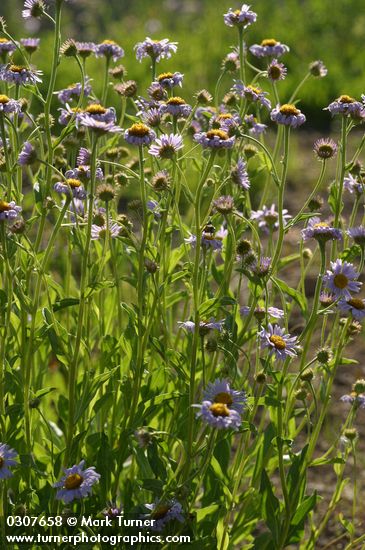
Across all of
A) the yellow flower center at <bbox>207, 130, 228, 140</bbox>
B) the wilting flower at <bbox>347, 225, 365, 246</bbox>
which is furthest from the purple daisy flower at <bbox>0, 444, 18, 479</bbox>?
the wilting flower at <bbox>347, 225, 365, 246</bbox>

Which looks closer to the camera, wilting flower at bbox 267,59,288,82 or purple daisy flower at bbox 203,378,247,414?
purple daisy flower at bbox 203,378,247,414

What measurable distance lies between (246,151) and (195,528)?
1247 mm

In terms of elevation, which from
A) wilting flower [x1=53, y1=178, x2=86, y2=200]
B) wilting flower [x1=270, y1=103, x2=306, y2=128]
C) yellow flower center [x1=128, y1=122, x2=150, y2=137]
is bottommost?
wilting flower [x1=53, y1=178, x2=86, y2=200]

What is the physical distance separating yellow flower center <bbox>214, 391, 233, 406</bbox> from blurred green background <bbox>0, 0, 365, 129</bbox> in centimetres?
505

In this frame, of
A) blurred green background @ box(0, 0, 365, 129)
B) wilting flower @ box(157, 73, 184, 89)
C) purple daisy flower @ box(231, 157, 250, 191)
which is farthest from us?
blurred green background @ box(0, 0, 365, 129)

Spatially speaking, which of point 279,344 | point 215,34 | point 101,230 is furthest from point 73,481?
point 215,34

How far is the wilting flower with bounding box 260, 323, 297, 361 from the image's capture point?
7.47ft

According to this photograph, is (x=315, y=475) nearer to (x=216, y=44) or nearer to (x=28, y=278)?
(x=28, y=278)

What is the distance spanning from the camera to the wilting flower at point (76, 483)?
216 centimetres

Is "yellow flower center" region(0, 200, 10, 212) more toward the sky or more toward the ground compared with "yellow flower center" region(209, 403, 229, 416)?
more toward the sky

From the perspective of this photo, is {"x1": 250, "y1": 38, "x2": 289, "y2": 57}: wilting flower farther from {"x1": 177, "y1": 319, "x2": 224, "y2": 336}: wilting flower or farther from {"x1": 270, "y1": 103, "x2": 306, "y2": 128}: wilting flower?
{"x1": 177, "y1": 319, "x2": 224, "y2": 336}: wilting flower

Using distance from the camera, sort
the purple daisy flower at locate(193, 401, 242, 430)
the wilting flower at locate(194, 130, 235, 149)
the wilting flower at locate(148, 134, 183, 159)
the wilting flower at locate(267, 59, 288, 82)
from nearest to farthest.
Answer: the purple daisy flower at locate(193, 401, 242, 430) → the wilting flower at locate(194, 130, 235, 149) → the wilting flower at locate(148, 134, 183, 159) → the wilting flower at locate(267, 59, 288, 82)

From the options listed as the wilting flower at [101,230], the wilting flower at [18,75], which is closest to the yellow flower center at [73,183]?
the wilting flower at [101,230]

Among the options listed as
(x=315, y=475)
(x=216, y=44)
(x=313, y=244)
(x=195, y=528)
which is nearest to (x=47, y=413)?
(x=195, y=528)
